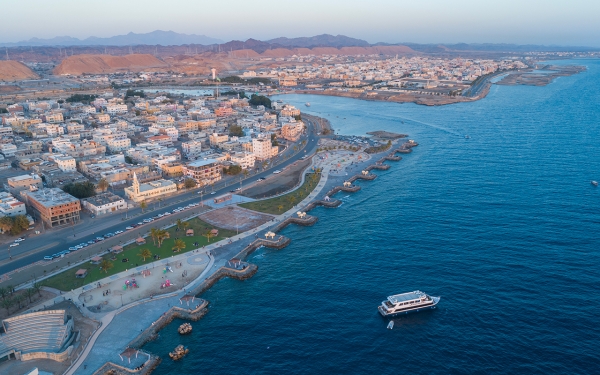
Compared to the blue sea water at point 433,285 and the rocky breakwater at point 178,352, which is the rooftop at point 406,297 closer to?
the blue sea water at point 433,285

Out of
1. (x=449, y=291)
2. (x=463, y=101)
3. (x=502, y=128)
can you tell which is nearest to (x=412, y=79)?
(x=463, y=101)

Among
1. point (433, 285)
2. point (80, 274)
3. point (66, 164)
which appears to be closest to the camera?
point (433, 285)

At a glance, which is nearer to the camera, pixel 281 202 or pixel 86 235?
pixel 86 235

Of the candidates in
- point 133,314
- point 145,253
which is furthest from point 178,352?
point 145,253

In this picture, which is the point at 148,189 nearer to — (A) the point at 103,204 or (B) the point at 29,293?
(A) the point at 103,204

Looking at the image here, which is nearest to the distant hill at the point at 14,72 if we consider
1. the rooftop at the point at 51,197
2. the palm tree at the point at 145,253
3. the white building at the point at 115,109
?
the white building at the point at 115,109

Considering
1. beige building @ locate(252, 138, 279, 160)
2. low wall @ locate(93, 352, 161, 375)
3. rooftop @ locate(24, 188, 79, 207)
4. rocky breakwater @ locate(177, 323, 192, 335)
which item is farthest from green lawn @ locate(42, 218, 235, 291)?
beige building @ locate(252, 138, 279, 160)

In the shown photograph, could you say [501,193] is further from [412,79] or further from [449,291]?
[412,79]

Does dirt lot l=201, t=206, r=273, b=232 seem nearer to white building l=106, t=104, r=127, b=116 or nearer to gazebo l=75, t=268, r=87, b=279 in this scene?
gazebo l=75, t=268, r=87, b=279
